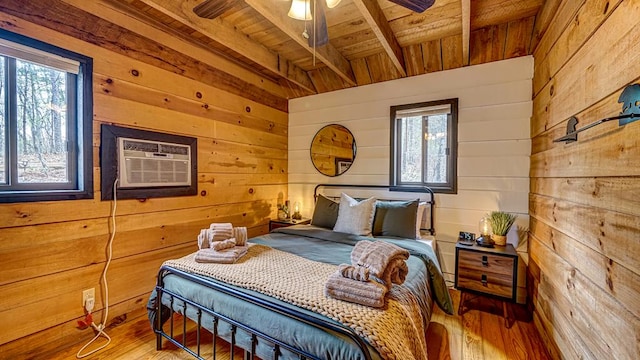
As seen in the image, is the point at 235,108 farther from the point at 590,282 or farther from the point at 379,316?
the point at 590,282

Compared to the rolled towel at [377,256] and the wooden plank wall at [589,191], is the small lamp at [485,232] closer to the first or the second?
the wooden plank wall at [589,191]

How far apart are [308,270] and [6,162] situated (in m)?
1.99

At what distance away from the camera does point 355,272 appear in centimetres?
133

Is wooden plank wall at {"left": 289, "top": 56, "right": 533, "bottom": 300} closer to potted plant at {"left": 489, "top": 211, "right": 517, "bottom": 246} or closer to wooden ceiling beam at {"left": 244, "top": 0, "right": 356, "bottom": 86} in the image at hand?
potted plant at {"left": 489, "top": 211, "right": 517, "bottom": 246}

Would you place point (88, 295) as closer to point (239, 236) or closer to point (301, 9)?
point (239, 236)

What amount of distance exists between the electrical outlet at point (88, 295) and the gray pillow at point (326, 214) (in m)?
1.96

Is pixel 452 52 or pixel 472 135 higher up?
pixel 452 52

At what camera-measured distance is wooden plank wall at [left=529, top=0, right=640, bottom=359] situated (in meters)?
1.08

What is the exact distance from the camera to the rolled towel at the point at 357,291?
122 centimetres

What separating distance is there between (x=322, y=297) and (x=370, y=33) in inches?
97.7

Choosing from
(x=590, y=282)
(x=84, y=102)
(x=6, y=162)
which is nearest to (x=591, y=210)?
(x=590, y=282)

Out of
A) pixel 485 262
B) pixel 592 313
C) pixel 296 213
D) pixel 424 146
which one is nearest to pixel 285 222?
pixel 296 213

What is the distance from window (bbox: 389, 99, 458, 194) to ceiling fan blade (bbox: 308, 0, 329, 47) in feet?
5.05

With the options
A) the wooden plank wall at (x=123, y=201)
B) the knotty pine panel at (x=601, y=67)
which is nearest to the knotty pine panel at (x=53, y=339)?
the wooden plank wall at (x=123, y=201)
